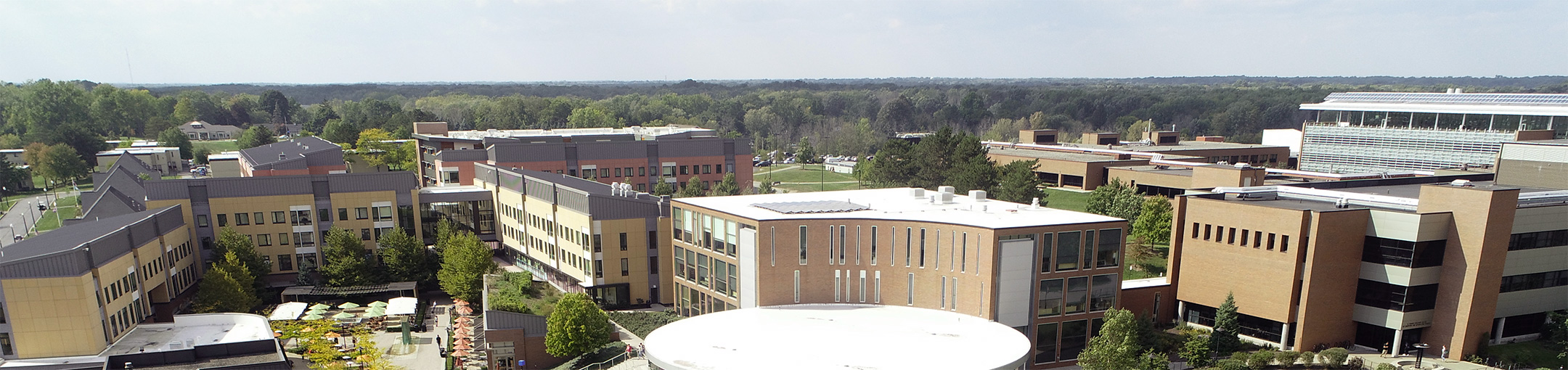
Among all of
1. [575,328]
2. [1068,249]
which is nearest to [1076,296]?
[1068,249]

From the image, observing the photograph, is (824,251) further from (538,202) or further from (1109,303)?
(538,202)

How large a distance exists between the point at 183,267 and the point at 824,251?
150ft

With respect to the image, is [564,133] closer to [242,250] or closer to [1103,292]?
[242,250]

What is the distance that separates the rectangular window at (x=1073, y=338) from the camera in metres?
41.9

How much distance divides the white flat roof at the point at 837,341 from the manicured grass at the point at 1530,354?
1175 inches

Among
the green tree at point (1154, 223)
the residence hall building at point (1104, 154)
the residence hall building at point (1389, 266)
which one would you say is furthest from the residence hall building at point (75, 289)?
the residence hall building at point (1104, 154)

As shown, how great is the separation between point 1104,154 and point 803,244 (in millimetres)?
73578

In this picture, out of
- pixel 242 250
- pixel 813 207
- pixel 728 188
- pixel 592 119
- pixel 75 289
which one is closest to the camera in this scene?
pixel 75 289

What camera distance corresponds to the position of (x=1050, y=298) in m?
40.9

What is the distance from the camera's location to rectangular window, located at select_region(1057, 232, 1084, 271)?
132 feet

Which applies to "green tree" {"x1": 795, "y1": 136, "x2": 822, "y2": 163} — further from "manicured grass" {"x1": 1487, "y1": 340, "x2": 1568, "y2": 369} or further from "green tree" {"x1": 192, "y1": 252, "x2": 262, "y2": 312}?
"manicured grass" {"x1": 1487, "y1": 340, "x2": 1568, "y2": 369}

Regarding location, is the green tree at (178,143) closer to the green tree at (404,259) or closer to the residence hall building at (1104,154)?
the green tree at (404,259)

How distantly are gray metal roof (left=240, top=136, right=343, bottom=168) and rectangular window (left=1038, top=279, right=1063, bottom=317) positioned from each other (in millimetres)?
73774

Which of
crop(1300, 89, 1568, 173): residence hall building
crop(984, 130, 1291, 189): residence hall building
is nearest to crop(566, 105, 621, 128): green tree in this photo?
crop(984, 130, 1291, 189): residence hall building
